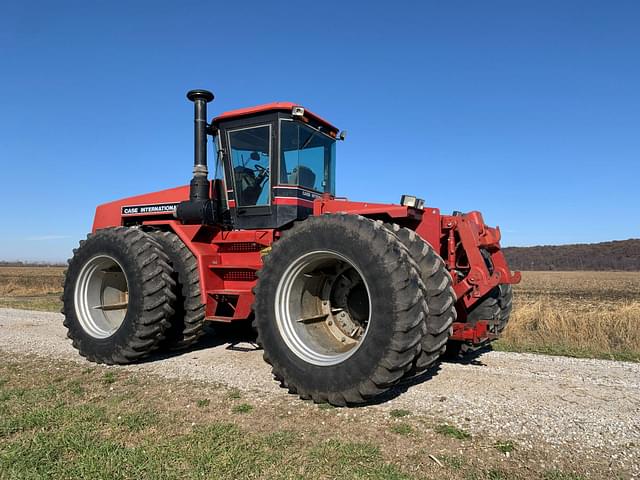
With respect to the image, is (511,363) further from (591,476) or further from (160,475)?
(160,475)

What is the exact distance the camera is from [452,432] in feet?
12.1

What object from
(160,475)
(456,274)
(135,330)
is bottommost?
(160,475)

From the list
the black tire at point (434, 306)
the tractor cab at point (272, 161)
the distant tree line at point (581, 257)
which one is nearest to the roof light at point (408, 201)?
the black tire at point (434, 306)

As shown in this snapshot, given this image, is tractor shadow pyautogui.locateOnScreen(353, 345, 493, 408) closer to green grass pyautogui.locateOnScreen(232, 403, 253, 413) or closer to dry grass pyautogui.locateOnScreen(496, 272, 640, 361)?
green grass pyautogui.locateOnScreen(232, 403, 253, 413)

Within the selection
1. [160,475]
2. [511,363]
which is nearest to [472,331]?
[511,363]

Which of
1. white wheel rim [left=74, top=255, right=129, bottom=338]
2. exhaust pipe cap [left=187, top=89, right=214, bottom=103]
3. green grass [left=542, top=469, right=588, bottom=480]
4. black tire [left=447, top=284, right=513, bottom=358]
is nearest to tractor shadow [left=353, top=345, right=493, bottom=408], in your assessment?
black tire [left=447, top=284, right=513, bottom=358]

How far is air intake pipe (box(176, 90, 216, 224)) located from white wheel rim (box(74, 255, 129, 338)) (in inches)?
47.0

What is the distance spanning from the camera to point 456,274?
5520 millimetres

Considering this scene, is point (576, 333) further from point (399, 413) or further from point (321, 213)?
point (399, 413)

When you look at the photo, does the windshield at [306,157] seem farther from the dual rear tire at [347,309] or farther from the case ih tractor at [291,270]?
the dual rear tire at [347,309]

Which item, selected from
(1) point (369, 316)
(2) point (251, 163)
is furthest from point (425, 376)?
(2) point (251, 163)

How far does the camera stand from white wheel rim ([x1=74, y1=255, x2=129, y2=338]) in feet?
21.5

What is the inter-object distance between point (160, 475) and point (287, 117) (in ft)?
14.7

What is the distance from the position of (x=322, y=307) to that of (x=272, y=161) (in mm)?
2041
